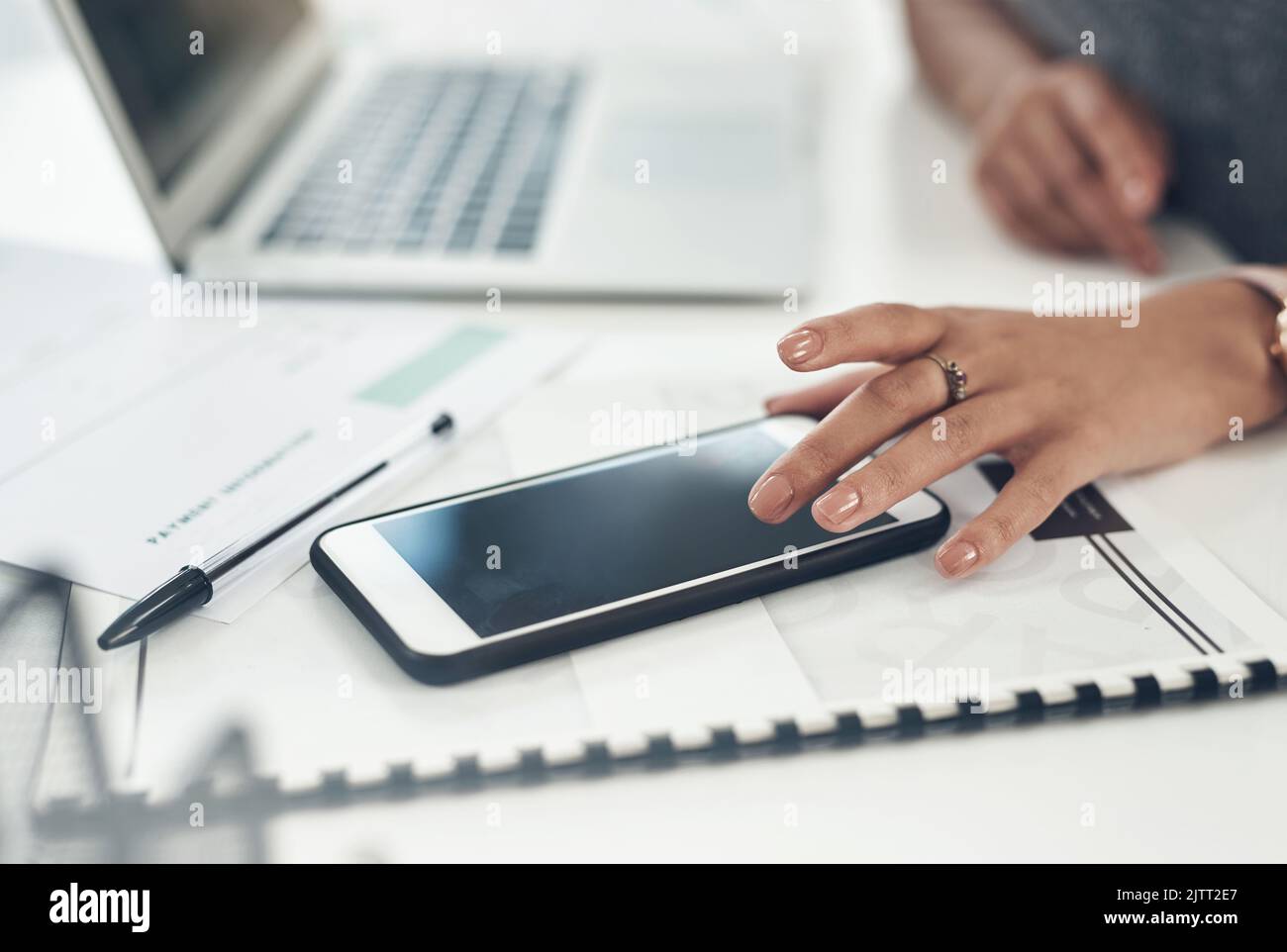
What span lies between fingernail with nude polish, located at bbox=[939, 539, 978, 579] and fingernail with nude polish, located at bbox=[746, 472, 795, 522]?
2.6 inches

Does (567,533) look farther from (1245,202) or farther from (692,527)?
(1245,202)

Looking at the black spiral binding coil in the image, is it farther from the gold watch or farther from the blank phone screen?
the gold watch

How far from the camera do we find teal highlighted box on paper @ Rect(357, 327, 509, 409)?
558 mm

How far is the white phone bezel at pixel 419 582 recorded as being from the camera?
37 cm

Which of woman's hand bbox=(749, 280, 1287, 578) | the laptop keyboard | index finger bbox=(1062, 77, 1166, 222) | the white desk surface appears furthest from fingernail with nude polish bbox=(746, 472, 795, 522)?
index finger bbox=(1062, 77, 1166, 222)

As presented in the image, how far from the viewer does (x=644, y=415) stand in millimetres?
544

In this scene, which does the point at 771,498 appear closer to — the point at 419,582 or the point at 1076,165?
the point at 419,582

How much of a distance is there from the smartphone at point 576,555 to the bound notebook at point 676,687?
0.5 inches

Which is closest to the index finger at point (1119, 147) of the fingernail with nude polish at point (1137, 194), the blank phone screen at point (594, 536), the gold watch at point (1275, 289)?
the fingernail with nude polish at point (1137, 194)

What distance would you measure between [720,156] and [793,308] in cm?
22

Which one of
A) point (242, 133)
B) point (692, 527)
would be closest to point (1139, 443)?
point (692, 527)

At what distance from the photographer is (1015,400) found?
0.48 meters

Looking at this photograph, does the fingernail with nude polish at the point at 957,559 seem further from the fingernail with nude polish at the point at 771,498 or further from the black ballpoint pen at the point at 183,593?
the black ballpoint pen at the point at 183,593

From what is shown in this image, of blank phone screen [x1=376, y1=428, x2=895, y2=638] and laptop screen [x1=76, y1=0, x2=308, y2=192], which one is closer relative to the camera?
blank phone screen [x1=376, y1=428, x2=895, y2=638]
